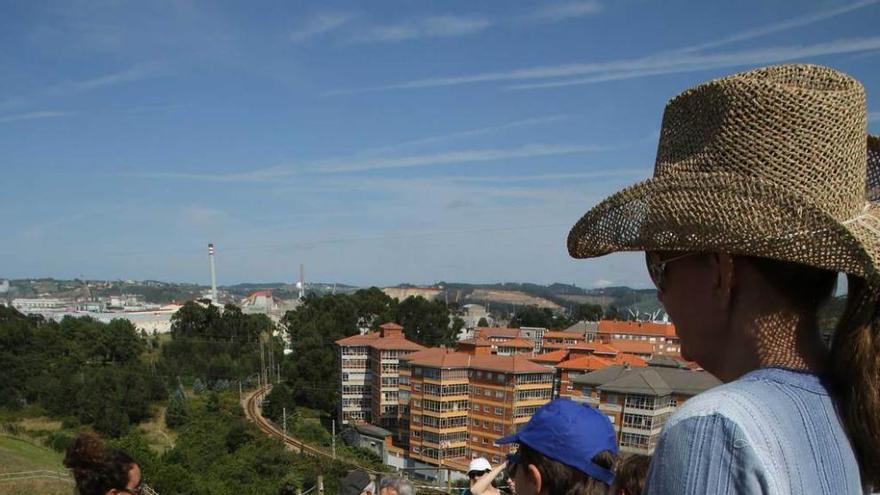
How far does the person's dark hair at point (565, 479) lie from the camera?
1442 mm

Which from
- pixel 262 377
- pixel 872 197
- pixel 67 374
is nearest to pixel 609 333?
pixel 262 377

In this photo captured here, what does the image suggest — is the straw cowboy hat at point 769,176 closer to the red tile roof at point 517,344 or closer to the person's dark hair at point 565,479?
the person's dark hair at point 565,479

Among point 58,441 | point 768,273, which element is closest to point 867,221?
point 768,273

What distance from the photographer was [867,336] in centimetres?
64

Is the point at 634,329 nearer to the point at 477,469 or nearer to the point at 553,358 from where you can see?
the point at 553,358

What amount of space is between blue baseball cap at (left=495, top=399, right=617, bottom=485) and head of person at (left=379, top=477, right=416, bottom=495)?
203cm

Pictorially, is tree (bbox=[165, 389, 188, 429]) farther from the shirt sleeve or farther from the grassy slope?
the shirt sleeve

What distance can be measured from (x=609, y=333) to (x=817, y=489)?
40.6 m

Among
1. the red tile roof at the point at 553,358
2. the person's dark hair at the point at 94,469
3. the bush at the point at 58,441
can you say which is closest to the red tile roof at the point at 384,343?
the red tile roof at the point at 553,358

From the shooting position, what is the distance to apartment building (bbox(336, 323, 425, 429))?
2667 cm

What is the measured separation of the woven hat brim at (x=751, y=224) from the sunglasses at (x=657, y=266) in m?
0.03

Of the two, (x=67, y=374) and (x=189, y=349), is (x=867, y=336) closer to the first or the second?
(x=67, y=374)

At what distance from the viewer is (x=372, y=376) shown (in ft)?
92.4

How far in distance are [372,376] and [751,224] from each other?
28.5 metres
